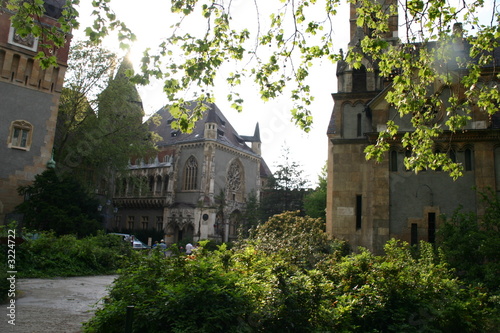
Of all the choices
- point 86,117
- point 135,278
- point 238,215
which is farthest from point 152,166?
point 135,278

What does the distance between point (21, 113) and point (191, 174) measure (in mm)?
25777

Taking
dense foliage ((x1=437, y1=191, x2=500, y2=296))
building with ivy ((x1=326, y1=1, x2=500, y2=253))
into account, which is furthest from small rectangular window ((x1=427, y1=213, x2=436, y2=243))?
dense foliage ((x1=437, y1=191, x2=500, y2=296))

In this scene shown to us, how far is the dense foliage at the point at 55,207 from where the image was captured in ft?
71.7

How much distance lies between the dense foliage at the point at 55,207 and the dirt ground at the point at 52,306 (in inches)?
373

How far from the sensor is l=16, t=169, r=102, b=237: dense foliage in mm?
21859

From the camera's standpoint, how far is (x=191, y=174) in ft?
166

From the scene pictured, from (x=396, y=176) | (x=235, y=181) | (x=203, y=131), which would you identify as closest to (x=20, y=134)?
(x=396, y=176)

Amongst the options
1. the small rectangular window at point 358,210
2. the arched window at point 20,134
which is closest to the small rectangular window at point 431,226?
the small rectangular window at point 358,210

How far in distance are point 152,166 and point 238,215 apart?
13080mm

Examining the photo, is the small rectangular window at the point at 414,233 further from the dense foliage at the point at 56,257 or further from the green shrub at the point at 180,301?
the green shrub at the point at 180,301

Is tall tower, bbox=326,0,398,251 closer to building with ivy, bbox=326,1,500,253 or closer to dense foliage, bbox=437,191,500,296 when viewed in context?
building with ivy, bbox=326,1,500,253

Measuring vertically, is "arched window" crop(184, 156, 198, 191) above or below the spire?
below

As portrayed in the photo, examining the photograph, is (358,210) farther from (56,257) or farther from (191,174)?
(191,174)

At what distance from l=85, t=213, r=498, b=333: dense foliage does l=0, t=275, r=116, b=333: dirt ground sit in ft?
3.56
